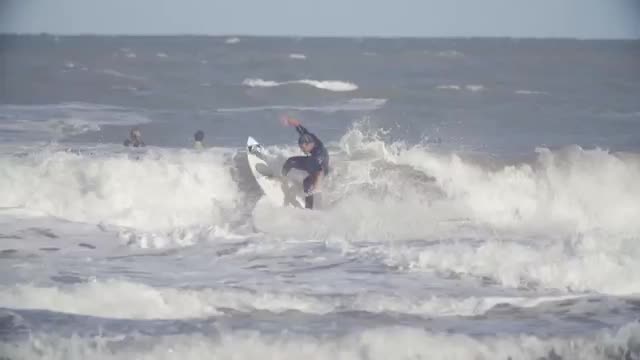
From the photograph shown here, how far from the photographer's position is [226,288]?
303cm

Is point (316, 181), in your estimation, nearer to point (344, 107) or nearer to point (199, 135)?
point (344, 107)

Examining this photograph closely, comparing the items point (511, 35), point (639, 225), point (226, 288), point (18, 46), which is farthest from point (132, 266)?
point (639, 225)

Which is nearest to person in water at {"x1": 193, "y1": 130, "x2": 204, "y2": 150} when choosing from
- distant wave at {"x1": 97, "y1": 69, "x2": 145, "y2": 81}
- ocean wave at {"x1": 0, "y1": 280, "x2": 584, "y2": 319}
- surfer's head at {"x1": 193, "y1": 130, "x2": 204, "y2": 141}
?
surfer's head at {"x1": 193, "y1": 130, "x2": 204, "y2": 141}

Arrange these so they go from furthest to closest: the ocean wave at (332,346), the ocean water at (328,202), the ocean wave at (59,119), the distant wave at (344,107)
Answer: the ocean wave at (59,119), the distant wave at (344,107), the ocean water at (328,202), the ocean wave at (332,346)

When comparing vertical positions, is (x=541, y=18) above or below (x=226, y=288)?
above

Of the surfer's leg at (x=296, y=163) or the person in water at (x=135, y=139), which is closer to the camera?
the surfer's leg at (x=296, y=163)

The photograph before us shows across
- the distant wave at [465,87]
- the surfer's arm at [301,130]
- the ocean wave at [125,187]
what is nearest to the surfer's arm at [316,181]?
the surfer's arm at [301,130]

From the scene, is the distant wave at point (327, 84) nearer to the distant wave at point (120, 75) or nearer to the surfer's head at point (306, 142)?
the surfer's head at point (306, 142)

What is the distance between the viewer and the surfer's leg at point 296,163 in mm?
3365

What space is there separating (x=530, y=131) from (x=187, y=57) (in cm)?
145

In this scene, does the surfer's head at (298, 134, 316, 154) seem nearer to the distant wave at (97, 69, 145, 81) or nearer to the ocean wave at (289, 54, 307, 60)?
the ocean wave at (289, 54, 307, 60)

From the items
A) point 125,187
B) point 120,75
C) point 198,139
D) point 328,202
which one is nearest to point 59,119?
point 120,75

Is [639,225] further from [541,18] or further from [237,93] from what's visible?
[237,93]

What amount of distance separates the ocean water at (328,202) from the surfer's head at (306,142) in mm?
46
